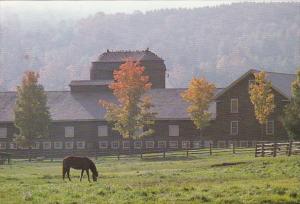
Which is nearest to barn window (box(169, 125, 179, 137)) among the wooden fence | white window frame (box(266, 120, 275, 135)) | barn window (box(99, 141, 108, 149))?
barn window (box(99, 141, 108, 149))

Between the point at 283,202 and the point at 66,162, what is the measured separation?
17.2m

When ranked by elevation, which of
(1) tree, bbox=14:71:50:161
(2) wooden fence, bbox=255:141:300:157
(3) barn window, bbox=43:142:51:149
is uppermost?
(1) tree, bbox=14:71:50:161

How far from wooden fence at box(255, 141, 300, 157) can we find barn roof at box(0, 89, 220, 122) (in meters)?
29.8

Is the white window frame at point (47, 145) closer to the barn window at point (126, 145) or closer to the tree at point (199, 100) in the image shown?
the barn window at point (126, 145)

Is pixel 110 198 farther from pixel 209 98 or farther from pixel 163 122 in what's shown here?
pixel 163 122

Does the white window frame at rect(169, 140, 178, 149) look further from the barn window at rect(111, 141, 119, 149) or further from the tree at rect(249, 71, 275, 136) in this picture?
the tree at rect(249, 71, 275, 136)

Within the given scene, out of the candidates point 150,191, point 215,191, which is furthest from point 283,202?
point 150,191

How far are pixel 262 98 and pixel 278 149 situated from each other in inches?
875

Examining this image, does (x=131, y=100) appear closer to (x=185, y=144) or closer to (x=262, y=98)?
(x=185, y=144)

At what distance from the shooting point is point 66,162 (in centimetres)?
3591

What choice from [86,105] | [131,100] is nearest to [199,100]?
[131,100]

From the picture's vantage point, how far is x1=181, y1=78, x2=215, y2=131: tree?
74375 mm

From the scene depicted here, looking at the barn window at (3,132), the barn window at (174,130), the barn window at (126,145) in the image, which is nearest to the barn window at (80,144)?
the barn window at (126,145)

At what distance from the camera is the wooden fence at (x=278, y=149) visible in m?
48.5
